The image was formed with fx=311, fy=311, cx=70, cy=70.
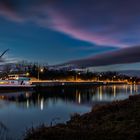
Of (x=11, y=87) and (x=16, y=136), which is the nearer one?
(x=16, y=136)

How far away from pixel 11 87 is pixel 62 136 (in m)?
107

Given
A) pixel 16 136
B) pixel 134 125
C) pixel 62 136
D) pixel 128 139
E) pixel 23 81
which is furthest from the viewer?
pixel 23 81

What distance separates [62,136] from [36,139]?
122cm

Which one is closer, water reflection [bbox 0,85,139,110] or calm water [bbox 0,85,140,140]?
calm water [bbox 0,85,140,140]

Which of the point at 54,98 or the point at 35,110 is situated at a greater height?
the point at 35,110

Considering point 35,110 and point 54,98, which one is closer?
point 35,110

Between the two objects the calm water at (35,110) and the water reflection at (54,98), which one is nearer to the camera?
the calm water at (35,110)

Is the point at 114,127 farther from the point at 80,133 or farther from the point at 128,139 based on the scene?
the point at 128,139

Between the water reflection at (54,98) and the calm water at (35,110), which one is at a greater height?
the calm water at (35,110)

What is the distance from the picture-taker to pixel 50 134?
14.3 m

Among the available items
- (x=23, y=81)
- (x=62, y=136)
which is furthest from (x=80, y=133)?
(x=23, y=81)

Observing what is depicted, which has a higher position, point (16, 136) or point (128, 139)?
point (128, 139)

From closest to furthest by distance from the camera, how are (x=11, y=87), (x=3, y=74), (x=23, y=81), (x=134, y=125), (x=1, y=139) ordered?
(x=134, y=125)
(x=1, y=139)
(x=11, y=87)
(x=23, y=81)
(x=3, y=74)

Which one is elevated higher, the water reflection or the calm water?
the calm water
